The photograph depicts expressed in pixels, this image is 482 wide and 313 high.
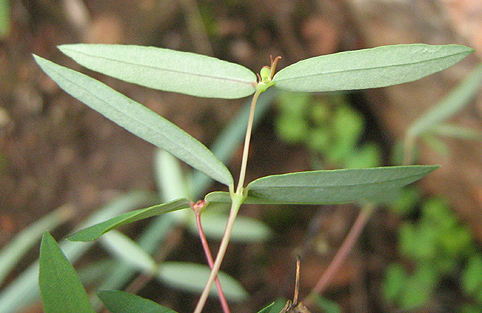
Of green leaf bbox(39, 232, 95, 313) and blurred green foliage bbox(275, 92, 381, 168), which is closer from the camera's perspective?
green leaf bbox(39, 232, 95, 313)

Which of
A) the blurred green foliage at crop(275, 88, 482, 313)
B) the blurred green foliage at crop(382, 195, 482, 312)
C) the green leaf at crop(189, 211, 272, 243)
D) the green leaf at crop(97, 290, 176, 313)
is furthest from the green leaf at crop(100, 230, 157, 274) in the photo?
the blurred green foliage at crop(382, 195, 482, 312)

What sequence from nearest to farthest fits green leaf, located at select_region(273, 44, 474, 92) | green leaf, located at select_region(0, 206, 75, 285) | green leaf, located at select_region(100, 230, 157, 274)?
green leaf, located at select_region(273, 44, 474, 92)
green leaf, located at select_region(100, 230, 157, 274)
green leaf, located at select_region(0, 206, 75, 285)

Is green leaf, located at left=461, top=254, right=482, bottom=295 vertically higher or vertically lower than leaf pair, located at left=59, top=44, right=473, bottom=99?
higher

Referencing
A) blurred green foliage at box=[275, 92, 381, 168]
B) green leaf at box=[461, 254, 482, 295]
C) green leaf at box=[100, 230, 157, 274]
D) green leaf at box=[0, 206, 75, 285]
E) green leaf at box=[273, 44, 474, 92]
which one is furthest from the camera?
blurred green foliage at box=[275, 92, 381, 168]

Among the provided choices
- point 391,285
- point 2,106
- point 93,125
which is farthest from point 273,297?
point 2,106

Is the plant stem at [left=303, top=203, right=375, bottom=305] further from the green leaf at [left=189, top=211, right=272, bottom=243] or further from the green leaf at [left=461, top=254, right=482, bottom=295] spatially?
the green leaf at [left=461, top=254, right=482, bottom=295]

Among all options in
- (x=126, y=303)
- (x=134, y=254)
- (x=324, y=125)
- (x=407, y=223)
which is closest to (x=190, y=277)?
(x=134, y=254)

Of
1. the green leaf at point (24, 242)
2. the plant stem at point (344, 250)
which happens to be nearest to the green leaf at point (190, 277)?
the plant stem at point (344, 250)

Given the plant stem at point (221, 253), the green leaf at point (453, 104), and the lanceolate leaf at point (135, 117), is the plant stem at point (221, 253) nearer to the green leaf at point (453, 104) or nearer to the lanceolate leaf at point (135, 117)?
the lanceolate leaf at point (135, 117)
